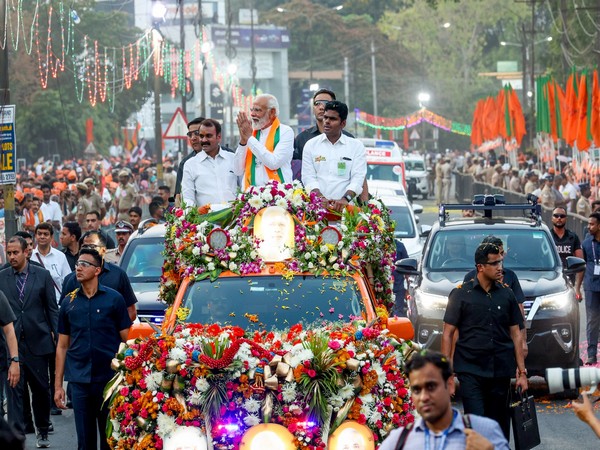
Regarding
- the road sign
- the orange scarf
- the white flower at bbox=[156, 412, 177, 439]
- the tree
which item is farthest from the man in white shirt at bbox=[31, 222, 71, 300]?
the tree

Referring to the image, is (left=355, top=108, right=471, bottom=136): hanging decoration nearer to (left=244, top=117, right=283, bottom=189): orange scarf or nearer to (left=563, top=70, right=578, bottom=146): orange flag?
(left=563, top=70, right=578, bottom=146): orange flag

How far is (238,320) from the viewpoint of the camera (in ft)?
34.4

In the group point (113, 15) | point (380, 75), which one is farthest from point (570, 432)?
point (380, 75)

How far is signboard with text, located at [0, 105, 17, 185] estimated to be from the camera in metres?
19.0

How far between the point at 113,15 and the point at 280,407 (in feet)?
230

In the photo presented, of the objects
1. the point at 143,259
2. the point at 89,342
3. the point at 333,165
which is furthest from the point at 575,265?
the point at 89,342

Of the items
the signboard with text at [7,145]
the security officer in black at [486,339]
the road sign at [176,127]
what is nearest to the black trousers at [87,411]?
the security officer in black at [486,339]

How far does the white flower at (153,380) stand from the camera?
9.52 m

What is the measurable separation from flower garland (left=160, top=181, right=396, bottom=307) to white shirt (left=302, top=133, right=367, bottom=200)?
302 mm

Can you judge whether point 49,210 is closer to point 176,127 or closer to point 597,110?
point 176,127

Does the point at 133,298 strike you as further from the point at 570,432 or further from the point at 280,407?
the point at 570,432

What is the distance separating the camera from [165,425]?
9.36m

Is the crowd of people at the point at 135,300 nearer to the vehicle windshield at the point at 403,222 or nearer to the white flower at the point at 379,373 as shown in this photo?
the white flower at the point at 379,373

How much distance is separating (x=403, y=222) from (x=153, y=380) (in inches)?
569
